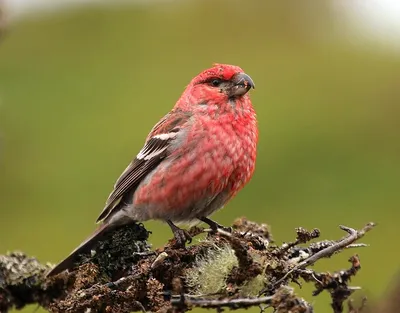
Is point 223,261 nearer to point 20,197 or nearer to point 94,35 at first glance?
point 20,197

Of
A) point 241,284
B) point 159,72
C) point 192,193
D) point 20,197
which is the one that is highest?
point 159,72

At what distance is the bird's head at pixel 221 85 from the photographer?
248 inches

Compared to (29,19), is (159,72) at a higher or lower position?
lower

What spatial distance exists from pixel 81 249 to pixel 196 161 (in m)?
0.94

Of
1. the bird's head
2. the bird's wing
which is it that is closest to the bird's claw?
the bird's wing

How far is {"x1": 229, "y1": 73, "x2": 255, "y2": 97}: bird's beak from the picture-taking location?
6223 millimetres

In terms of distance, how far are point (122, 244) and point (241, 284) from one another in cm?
118

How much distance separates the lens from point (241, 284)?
166 inches

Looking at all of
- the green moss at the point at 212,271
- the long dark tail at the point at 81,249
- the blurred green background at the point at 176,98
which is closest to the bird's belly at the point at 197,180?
the long dark tail at the point at 81,249

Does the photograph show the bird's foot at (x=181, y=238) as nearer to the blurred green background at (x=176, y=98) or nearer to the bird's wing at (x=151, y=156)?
the bird's wing at (x=151, y=156)

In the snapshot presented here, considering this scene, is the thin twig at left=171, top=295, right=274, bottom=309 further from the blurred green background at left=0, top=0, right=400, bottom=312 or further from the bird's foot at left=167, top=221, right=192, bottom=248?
the blurred green background at left=0, top=0, right=400, bottom=312

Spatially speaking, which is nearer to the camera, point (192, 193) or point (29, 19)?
point (192, 193)

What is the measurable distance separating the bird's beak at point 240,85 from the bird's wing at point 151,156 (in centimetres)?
35

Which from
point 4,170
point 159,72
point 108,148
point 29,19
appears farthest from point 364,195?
point 29,19
